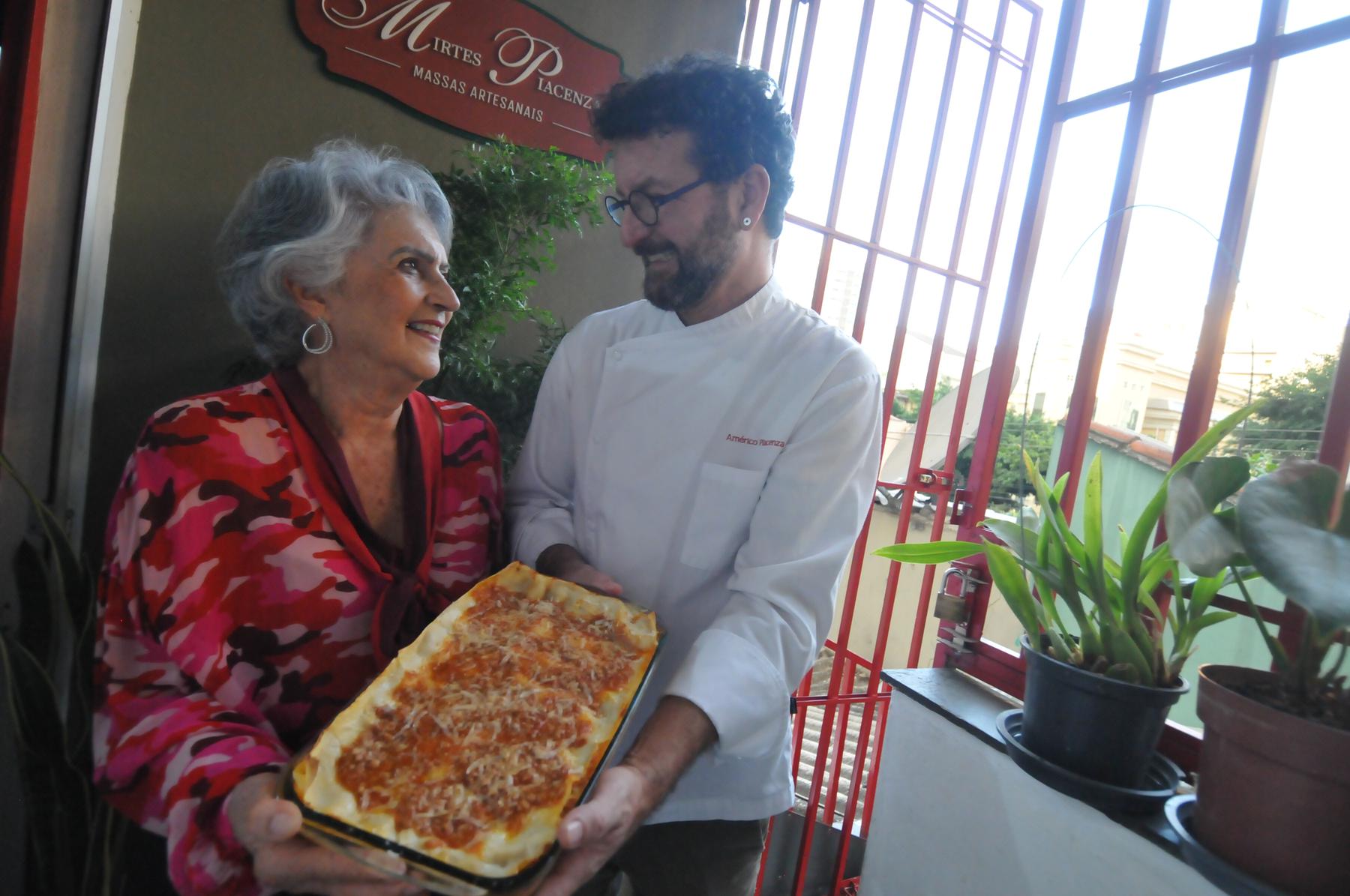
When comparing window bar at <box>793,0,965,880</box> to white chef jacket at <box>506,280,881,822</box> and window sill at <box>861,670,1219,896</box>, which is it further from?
white chef jacket at <box>506,280,881,822</box>

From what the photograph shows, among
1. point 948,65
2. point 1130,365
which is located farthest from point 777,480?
point 948,65

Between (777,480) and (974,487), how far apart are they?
3.55 ft

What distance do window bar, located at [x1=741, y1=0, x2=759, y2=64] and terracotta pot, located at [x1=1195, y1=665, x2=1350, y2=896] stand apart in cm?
287

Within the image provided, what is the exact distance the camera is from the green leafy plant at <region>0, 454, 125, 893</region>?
142 cm

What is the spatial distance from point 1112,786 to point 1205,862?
0.58 ft

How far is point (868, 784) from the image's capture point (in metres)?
2.84

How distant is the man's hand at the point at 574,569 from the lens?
1.31 meters

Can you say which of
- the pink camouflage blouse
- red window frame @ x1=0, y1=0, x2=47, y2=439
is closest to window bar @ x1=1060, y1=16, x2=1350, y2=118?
the pink camouflage blouse

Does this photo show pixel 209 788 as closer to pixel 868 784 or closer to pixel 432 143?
pixel 432 143

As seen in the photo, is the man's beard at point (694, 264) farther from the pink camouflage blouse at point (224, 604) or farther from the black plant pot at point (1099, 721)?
the black plant pot at point (1099, 721)

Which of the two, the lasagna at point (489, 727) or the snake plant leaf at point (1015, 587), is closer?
the lasagna at point (489, 727)

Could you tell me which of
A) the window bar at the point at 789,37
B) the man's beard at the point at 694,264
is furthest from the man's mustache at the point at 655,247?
the window bar at the point at 789,37

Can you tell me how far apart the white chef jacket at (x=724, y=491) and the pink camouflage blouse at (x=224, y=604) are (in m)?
0.39

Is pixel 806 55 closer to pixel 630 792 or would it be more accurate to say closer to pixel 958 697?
pixel 958 697
